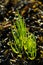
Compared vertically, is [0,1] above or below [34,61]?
above

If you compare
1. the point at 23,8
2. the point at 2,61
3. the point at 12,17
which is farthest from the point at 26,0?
the point at 2,61

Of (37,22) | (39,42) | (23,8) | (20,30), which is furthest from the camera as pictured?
(23,8)

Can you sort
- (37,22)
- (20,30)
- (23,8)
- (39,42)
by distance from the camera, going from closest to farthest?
1. (20,30)
2. (39,42)
3. (37,22)
4. (23,8)

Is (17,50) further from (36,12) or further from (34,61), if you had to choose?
(36,12)

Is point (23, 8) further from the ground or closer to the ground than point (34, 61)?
further from the ground

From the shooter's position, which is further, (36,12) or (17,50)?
(36,12)

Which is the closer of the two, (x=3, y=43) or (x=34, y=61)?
(x=34, y=61)

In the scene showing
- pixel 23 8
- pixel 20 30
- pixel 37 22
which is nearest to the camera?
pixel 20 30

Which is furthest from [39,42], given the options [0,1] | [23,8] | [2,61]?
[0,1]

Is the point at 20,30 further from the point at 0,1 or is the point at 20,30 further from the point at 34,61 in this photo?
the point at 0,1
